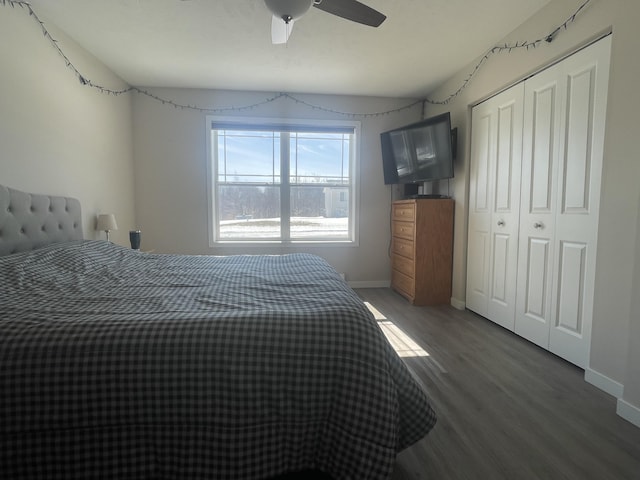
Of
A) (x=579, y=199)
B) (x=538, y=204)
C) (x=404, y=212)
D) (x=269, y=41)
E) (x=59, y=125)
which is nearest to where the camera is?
(x=579, y=199)

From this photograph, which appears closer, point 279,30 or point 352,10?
point 352,10

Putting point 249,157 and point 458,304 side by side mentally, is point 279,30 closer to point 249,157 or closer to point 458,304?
point 249,157

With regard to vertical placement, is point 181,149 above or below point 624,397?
above

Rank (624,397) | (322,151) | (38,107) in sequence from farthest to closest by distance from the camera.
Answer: (322,151), (38,107), (624,397)

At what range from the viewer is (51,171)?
7.86 ft

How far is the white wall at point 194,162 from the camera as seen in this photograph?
3.72 metres

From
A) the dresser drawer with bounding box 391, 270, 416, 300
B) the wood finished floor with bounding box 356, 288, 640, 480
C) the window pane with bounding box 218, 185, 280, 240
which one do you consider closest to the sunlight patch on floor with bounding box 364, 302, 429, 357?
the wood finished floor with bounding box 356, 288, 640, 480

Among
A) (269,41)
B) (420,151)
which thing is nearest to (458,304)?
(420,151)

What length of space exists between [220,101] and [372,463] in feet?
12.9

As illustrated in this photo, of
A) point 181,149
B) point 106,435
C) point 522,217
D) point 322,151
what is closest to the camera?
point 106,435

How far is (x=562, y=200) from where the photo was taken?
213cm

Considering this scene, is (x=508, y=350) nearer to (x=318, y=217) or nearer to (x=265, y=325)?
(x=265, y=325)

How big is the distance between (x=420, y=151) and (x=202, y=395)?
324cm

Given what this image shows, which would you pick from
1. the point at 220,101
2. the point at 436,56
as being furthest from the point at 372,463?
the point at 220,101
